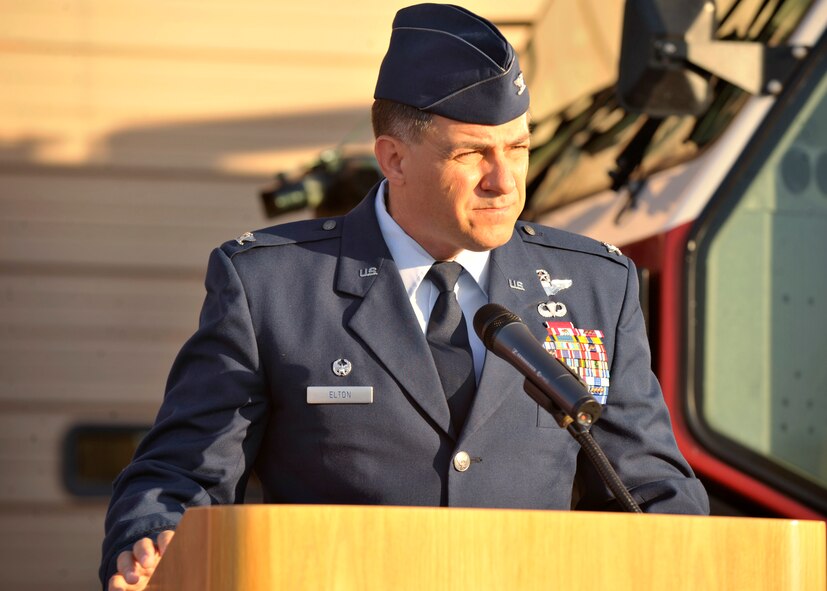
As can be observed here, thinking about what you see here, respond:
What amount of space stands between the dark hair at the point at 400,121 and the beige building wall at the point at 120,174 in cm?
339

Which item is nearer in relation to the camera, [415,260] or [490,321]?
[490,321]

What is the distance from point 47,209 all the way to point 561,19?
2.27m

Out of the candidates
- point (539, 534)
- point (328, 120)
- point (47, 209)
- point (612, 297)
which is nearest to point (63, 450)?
point (47, 209)

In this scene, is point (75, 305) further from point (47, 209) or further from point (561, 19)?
point (561, 19)

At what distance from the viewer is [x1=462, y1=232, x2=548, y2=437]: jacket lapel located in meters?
2.04

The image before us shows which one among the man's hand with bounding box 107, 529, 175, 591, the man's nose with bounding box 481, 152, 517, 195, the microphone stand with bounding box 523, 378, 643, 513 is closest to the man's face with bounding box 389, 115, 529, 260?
the man's nose with bounding box 481, 152, 517, 195

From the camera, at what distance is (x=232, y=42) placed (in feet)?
18.7

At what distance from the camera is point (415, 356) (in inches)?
81.8

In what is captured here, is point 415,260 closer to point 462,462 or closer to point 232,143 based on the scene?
point 462,462

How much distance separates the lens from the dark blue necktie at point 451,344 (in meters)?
2.07

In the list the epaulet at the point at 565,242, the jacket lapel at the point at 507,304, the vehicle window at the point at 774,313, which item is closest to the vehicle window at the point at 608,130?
the vehicle window at the point at 774,313

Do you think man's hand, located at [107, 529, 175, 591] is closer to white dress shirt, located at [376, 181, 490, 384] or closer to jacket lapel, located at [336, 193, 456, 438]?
jacket lapel, located at [336, 193, 456, 438]

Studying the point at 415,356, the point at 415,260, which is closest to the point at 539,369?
the point at 415,356

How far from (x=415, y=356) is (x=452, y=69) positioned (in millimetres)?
422
